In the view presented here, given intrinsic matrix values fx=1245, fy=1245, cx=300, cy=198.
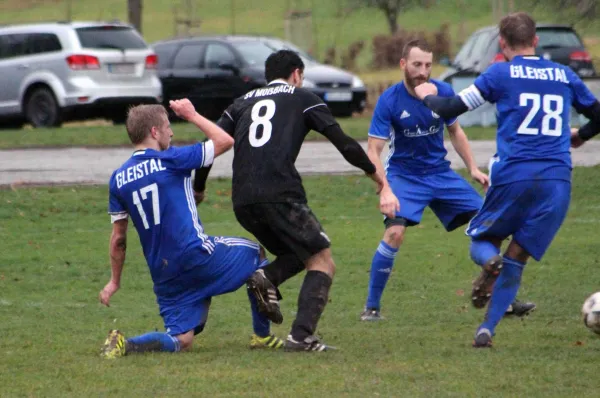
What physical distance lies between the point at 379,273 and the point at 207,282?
5.90 feet

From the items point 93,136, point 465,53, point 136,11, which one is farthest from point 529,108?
point 136,11

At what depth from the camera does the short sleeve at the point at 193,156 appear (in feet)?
22.4

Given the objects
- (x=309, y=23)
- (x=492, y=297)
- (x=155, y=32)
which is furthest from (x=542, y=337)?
(x=155, y=32)

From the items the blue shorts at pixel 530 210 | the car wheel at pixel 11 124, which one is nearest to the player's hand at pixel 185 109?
the blue shorts at pixel 530 210

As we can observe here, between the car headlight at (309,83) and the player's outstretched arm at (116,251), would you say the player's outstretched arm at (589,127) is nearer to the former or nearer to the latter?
the player's outstretched arm at (116,251)

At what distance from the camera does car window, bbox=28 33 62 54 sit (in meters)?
23.3

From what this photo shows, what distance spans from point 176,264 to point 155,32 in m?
49.2

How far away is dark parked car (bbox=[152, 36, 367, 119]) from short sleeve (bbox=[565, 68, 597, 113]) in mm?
17090

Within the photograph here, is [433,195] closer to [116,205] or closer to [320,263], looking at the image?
[320,263]

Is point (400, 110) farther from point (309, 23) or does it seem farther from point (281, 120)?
point (309, 23)

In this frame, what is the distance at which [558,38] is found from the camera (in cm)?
2305

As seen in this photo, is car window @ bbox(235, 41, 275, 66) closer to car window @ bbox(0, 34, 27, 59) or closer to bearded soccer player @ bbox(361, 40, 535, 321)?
car window @ bbox(0, 34, 27, 59)

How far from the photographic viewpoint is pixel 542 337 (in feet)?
24.4

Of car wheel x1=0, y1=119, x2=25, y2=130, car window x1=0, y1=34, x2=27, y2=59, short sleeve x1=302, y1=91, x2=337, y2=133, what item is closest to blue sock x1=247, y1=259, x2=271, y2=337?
→ short sleeve x1=302, y1=91, x2=337, y2=133
